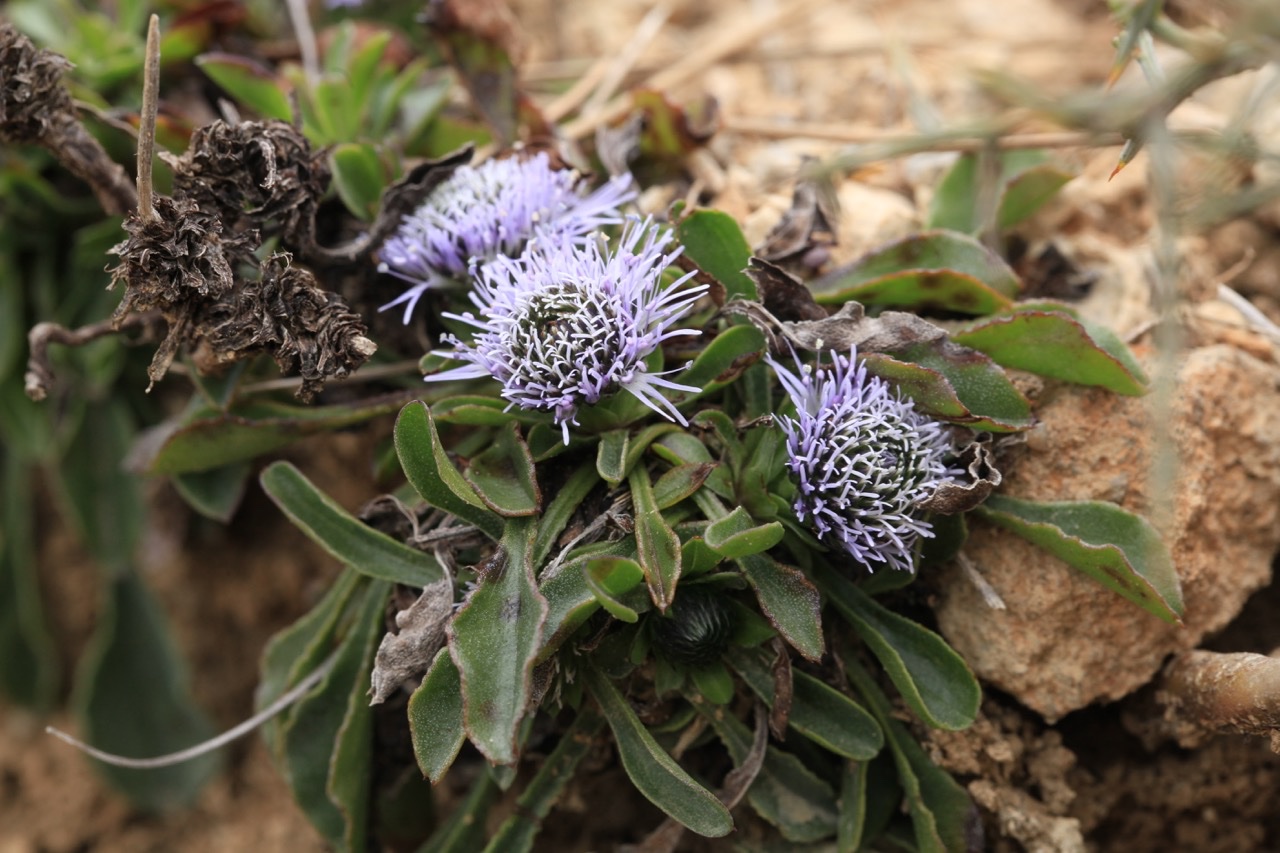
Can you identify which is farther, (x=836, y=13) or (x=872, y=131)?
(x=836, y=13)

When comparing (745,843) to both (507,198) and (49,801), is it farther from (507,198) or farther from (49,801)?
(49,801)

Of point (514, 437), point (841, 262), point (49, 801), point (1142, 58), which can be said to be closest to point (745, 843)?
point (514, 437)

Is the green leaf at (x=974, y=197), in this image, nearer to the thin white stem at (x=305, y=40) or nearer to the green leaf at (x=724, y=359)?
the green leaf at (x=724, y=359)

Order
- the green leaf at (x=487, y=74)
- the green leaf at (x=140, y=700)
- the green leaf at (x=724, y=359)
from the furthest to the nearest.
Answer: the green leaf at (x=140, y=700) → the green leaf at (x=487, y=74) → the green leaf at (x=724, y=359)

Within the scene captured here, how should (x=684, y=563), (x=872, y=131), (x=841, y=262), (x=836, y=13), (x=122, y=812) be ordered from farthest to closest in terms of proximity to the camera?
(x=836, y=13), (x=122, y=812), (x=872, y=131), (x=841, y=262), (x=684, y=563)

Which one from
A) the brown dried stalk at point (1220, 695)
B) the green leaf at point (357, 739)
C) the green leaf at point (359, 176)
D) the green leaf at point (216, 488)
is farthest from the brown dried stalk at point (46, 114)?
the brown dried stalk at point (1220, 695)

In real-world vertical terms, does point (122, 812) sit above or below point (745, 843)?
below

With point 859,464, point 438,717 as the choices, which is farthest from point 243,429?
point 859,464
